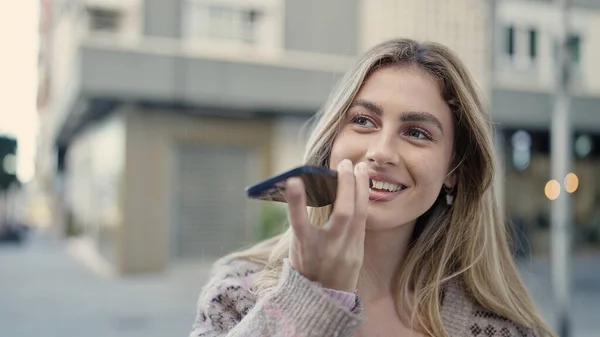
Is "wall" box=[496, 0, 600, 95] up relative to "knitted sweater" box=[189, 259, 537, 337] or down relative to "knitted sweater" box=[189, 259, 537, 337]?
up

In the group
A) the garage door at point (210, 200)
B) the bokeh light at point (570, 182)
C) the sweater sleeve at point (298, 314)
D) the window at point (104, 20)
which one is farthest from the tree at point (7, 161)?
the sweater sleeve at point (298, 314)

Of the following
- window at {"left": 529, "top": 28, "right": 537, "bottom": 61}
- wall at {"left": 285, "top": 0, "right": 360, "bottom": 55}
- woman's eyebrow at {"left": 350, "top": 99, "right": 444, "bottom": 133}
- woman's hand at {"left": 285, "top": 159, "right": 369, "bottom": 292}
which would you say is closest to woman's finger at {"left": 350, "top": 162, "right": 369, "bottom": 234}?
woman's hand at {"left": 285, "top": 159, "right": 369, "bottom": 292}

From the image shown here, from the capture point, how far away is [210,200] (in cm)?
1312

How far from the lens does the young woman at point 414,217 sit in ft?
4.75

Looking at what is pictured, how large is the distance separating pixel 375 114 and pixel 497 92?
12.6m

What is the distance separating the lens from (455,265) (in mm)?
1739

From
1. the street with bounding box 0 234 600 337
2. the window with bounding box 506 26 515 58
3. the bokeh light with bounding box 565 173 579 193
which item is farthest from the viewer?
the window with bounding box 506 26 515 58

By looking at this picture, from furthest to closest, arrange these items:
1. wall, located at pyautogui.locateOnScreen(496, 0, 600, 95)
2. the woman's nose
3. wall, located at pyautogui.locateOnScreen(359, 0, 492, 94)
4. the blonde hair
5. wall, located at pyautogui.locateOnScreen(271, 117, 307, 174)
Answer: wall, located at pyautogui.locateOnScreen(496, 0, 600, 95), wall, located at pyautogui.locateOnScreen(271, 117, 307, 174), wall, located at pyautogui.locateOnScreen(359, 0, 492, 94), the blonde hair, the woman's nose

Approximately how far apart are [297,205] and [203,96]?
37.1 ft

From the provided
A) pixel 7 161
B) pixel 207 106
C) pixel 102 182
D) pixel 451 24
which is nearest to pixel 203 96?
pixel 207 106

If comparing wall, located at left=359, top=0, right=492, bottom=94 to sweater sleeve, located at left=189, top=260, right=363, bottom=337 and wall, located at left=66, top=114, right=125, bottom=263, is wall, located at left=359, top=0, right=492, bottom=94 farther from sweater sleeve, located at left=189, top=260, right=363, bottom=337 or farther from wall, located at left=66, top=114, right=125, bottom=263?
wall, located at left=66, top=114, right=125, bottom=263

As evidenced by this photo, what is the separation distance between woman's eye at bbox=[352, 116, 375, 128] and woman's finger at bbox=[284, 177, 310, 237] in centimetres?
47

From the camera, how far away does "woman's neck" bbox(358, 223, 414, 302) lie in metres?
1.62

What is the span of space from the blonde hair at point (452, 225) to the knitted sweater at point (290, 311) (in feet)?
0.10
